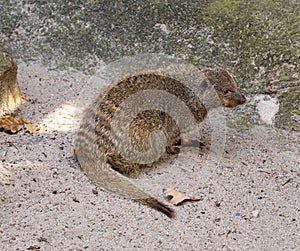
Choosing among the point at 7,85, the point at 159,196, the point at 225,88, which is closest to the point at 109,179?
the point at 159,196

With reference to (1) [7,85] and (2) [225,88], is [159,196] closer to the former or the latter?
(2) [225,88]

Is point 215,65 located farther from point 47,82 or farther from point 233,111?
point 47,82

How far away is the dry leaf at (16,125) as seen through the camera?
138 inches

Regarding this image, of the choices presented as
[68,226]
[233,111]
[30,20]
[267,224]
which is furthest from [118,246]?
[30,20]

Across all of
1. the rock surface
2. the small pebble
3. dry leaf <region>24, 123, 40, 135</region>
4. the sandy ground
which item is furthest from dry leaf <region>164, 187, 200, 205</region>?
the rock surface

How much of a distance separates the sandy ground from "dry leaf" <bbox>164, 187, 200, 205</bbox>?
1.4 inches

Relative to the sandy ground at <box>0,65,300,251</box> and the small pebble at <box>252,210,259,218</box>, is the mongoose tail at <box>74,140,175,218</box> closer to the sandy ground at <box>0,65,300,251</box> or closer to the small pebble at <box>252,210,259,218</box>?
the sandy ground at <box>0,65,300,251</box>

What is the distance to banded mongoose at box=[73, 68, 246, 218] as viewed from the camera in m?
2.95

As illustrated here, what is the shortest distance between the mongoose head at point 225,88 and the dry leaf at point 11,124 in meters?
1.37

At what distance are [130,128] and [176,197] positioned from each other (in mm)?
542

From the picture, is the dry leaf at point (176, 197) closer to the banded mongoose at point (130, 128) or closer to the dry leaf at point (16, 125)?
the banded mongoose at point (130, 128)

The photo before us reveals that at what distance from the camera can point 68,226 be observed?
103 inches

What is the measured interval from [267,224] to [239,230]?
18 centimetres

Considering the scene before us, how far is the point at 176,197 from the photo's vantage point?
296cm
